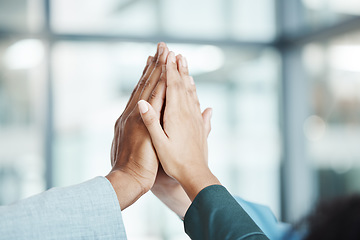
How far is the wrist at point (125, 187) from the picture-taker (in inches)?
26.6

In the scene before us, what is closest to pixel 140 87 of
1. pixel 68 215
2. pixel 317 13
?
pixel 68 215

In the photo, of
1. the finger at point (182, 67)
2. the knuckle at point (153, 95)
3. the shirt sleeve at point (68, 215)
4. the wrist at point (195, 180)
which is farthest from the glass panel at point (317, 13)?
the shirt sleeve at point (68, 215)

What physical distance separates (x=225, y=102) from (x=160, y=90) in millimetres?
2314

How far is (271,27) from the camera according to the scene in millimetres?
3297

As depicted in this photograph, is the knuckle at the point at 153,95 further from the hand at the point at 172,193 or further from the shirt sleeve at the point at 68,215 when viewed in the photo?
the shirt sleeve at the point at 68,215

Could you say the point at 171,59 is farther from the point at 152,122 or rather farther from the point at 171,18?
the point at 171,18

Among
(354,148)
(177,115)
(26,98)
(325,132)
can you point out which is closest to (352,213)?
(177,115)

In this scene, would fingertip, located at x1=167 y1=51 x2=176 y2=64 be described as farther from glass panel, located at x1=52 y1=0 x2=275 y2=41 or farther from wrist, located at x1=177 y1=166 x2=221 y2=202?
glass panel, located at x1=52 y1=0 x2=275 y2=41

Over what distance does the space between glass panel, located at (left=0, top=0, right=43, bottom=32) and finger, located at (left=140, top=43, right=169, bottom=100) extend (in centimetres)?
214

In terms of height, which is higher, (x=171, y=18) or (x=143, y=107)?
(x=171, y=18)

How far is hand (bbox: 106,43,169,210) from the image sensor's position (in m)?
0.71

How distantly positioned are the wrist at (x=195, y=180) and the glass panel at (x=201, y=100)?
225cm

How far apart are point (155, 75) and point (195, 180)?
1.01 feet

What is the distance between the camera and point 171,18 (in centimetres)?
311
